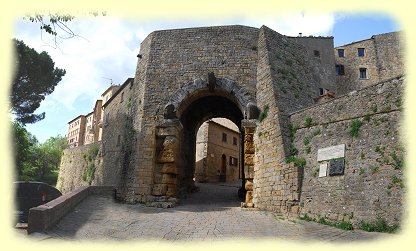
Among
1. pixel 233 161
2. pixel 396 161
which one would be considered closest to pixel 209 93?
pixel 396 161

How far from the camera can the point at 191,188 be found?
18.0m

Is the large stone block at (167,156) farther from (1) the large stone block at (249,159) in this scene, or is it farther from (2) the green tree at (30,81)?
(2) the green tree at (30,81)

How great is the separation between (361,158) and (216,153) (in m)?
22.5

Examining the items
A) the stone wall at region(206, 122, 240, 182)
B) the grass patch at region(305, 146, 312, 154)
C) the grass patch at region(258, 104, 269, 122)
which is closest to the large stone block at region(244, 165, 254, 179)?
the grass patch at region(258, 104, 269, 122)

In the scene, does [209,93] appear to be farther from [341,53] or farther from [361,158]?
[341,53]

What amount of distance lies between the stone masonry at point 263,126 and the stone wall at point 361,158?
3cm

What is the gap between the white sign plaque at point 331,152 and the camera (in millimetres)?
9013

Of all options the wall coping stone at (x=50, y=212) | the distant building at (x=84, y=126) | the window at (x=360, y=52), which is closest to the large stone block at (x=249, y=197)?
the wall coping stone at (x=50, y=212)

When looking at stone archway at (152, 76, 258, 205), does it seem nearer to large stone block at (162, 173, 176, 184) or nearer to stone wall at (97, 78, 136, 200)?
large stone block at (162, 173, 176, 184)

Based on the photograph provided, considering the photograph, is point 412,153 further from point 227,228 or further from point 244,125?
point 244,125

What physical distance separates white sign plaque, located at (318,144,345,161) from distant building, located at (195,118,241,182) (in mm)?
18904

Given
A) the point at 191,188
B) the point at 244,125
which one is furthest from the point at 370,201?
the point at 191,188

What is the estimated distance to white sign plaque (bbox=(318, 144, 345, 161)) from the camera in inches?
355

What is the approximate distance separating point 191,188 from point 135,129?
5.88m
